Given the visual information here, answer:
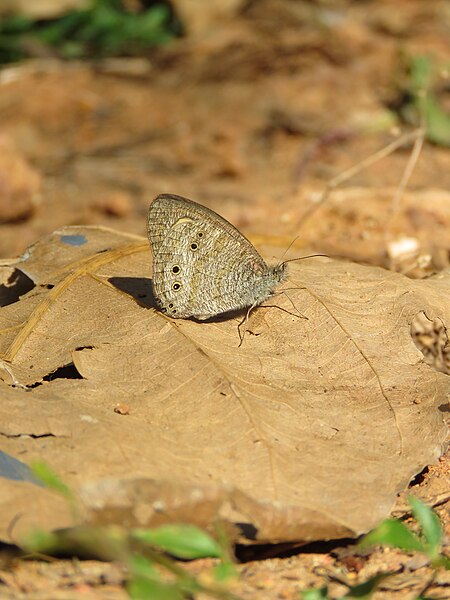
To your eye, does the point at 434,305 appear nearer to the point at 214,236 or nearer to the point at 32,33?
the point at 214,236

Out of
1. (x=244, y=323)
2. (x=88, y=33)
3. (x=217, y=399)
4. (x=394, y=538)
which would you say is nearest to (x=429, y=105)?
(x=88, y=33)

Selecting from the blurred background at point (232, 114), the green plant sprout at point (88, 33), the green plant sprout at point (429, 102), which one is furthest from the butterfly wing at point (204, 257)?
the green plant sprout at point (88, 33)

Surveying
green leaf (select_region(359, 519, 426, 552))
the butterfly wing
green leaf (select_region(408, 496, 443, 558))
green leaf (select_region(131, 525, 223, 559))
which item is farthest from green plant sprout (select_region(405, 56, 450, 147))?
green leaf (select_region(131, 525, 223, 559))

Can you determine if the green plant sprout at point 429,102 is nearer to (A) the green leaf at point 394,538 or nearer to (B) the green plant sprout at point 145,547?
(A) the green leaf at point 394,538

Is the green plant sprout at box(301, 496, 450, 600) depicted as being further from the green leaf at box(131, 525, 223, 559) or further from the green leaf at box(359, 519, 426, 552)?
the green leaf at box(131, 525, 223, 559)

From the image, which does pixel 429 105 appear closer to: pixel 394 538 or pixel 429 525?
pixel 429 525

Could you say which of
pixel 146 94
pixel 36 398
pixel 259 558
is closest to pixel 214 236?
pixel 36 398
